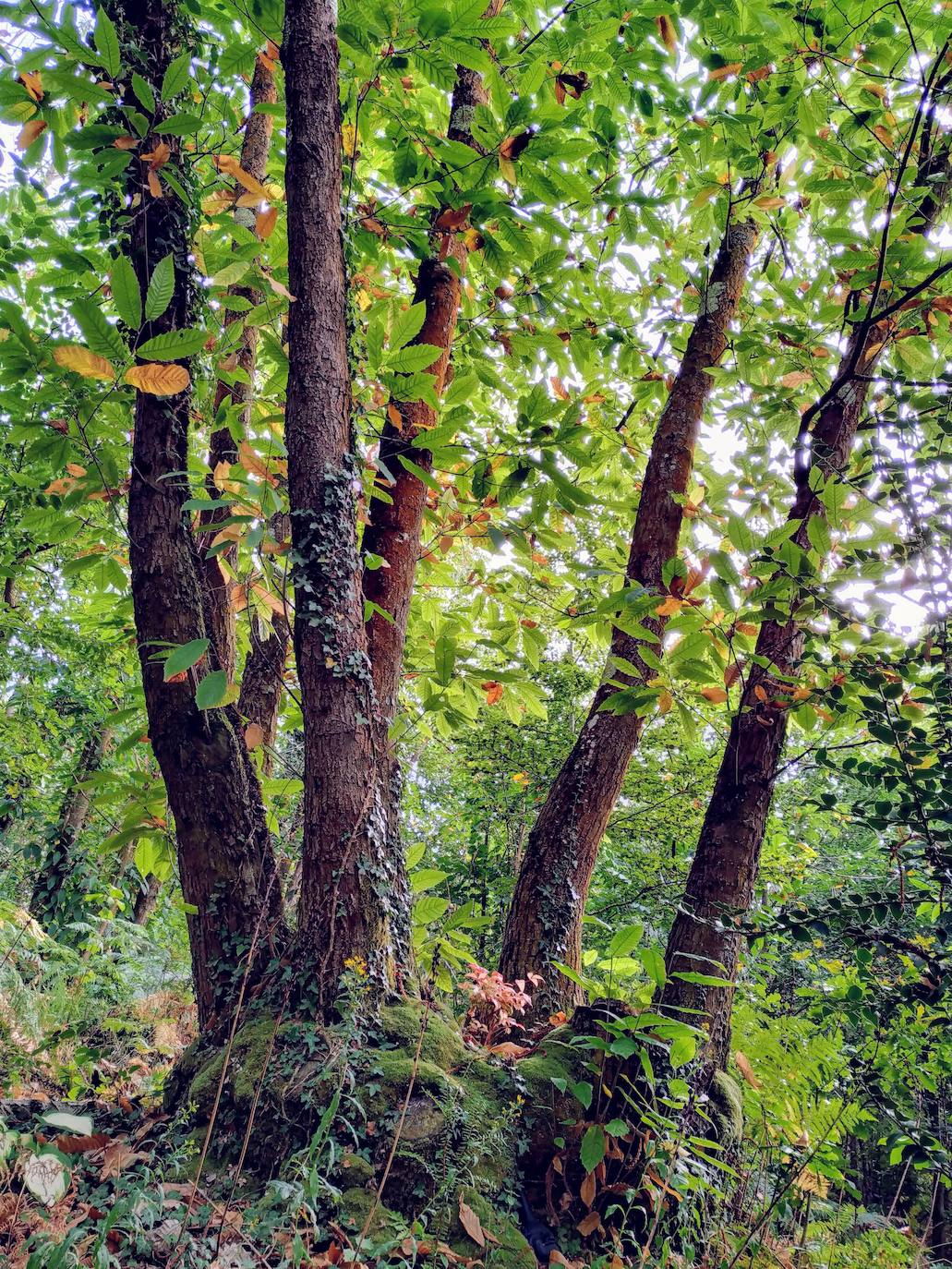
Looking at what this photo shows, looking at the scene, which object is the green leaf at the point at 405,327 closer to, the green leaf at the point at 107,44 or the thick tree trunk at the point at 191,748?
the thick tree trunk at the point at 191,748

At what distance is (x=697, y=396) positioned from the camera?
3.01m

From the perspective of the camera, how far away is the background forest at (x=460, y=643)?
1.57m

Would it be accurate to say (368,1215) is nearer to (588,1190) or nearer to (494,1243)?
(494,1243)

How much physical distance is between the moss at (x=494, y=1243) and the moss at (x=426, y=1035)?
0.94 feet

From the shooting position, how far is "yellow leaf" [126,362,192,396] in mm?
1518

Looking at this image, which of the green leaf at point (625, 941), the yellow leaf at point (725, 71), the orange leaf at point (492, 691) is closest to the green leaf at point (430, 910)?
the green leaf at point (625, 941)

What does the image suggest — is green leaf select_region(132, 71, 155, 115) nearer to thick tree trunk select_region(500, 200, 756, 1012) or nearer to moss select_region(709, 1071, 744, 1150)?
thick tree trunk select_region(500, 200, 756, 1012)

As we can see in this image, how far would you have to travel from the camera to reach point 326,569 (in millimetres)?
1893

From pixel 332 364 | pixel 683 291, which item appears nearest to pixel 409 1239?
pixel 332 364

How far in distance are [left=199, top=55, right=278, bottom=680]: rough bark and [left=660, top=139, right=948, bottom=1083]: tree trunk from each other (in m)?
1.76

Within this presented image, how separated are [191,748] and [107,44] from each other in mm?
1753

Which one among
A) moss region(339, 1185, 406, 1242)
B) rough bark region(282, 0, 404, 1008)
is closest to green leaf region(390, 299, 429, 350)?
rough bark region(282, 0, 404, 1008)

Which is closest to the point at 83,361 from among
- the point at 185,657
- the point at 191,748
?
the point at 185,657

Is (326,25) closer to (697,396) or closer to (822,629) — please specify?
(697,396)
